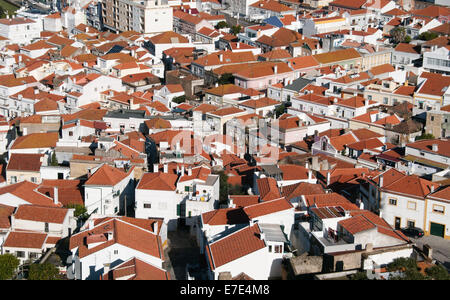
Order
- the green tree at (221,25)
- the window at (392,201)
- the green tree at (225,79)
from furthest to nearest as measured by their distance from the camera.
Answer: the green tree at (221,25)
the green tree at (225,79)
the window at (392,201)

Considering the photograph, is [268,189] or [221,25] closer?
[268,189]

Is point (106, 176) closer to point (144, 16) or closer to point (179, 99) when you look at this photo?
point (179, 99)

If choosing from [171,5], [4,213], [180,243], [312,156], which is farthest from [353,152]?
[171,5]

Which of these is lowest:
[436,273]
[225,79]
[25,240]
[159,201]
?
[25,240]

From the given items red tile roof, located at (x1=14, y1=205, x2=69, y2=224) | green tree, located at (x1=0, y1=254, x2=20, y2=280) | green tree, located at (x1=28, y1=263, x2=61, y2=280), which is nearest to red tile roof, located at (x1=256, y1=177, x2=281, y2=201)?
red tile roof, located at (x1=14, y1=205, x2=69, y2=224)

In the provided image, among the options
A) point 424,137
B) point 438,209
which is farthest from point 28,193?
point 424,137

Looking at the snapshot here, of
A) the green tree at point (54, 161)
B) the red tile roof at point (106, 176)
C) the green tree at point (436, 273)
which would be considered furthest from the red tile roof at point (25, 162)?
the green tree at point (436, 273)

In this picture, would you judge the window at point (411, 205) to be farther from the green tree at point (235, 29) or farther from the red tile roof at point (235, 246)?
the green tree at point (235, 29)

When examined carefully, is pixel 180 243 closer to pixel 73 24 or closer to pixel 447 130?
pixel 447 130
